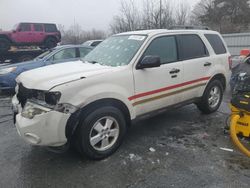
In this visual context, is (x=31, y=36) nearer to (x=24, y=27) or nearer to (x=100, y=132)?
(x=24, y=27)

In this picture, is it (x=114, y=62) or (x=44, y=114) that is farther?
(x=114, y=62)

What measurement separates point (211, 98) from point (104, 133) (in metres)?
2.86

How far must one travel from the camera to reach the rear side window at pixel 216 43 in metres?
5.26

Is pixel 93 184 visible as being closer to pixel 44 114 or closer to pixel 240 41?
pixel 44 114

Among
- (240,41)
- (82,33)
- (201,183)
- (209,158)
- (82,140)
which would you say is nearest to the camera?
(201,183)

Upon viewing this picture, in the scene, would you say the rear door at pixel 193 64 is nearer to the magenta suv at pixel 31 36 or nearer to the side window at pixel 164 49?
the side window at pixel 164 49

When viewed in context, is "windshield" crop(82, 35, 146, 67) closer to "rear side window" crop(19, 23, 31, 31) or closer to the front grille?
the front grille

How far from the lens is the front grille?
11.2 feet

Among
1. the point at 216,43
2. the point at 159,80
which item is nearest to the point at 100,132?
the point at 159,80

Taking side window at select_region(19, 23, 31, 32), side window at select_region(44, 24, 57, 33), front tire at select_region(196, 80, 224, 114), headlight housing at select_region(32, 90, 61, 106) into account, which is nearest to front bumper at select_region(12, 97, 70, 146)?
headlight housing at select_region(32, 90, 61, 106)

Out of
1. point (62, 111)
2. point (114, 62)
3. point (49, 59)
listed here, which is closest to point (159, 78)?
point (114, 62)

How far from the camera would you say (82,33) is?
172 feet

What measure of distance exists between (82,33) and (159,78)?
50807 mm

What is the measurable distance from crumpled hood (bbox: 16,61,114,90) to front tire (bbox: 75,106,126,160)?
532 millimetres
